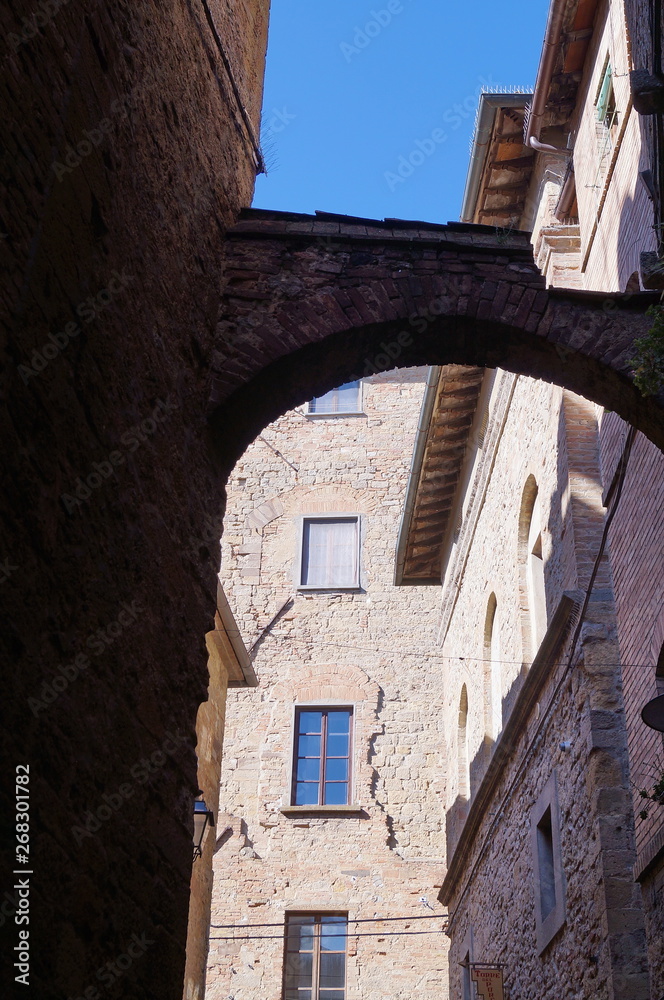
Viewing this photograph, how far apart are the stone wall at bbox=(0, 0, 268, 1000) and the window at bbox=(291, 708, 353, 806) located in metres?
12.3

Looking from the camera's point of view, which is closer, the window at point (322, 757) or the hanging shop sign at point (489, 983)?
the hanging shop sign at point (489, 983)

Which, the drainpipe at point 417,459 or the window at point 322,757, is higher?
the drainpipe at point 417,459

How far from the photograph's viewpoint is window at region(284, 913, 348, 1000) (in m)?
15.5

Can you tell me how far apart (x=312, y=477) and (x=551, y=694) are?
1128cm

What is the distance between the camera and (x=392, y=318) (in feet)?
18.9

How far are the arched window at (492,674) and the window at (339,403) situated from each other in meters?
8.72

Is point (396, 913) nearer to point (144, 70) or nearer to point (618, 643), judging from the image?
point (618, 643)

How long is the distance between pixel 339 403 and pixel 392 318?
50.9ft

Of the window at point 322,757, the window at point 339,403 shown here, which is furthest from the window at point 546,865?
the window at point 339,403

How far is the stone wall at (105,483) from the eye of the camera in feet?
11.4

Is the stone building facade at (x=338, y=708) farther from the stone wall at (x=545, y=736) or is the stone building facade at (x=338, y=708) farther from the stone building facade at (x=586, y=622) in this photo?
the stone building facade at (x=586, y=622)

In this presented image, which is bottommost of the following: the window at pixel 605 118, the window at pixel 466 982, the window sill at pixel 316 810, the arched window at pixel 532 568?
the window at pixel 466 982

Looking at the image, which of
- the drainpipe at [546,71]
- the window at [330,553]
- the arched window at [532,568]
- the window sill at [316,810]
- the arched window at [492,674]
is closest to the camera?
the drainpipe at [546,71]

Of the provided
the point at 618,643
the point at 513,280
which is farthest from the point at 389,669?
the point at 513,280
